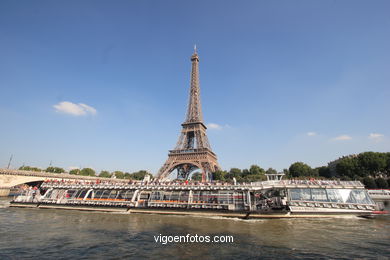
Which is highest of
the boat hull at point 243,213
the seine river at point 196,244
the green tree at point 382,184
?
the green tree at point 382,184

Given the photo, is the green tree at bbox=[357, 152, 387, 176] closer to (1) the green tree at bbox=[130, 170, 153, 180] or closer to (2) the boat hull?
(2) the boat hull

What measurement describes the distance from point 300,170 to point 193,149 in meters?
48.5

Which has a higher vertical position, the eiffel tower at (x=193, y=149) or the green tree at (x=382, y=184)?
the eiffel tower at (x=193, y=149)

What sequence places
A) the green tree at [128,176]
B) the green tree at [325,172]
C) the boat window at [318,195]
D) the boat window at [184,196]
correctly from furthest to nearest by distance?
the green tree at [128,176] < the green tree at [325,172] < the boat window at [184,196] < the boat window at [318,195]

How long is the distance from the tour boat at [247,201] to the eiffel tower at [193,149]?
31.1m

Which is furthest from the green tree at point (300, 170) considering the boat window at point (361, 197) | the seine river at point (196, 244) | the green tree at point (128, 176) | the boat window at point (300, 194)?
the green tree at point (128, 176)

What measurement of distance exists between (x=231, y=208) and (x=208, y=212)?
3047mm

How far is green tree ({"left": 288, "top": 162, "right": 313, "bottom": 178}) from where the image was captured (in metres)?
85.4

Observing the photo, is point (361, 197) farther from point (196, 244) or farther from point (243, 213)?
point (196, 244)

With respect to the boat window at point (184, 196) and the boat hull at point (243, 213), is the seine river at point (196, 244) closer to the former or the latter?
the boat hull at point (243, 213)

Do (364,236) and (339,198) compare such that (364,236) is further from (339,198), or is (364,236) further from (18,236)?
(18,236)

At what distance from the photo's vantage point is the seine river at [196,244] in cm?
1273

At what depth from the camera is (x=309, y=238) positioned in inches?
655

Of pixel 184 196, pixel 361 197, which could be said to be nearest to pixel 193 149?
pixel 184 196
